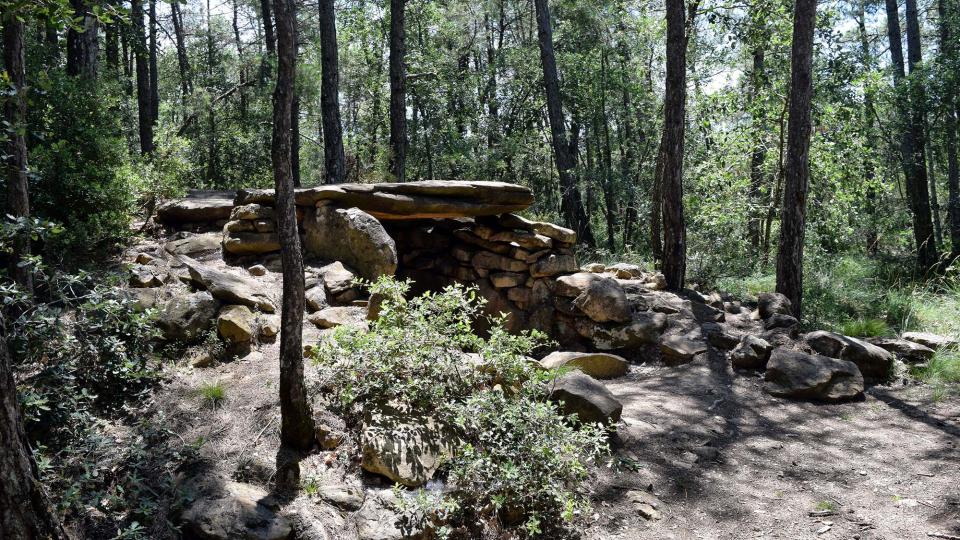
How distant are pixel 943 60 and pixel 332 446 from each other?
1403 centimetres

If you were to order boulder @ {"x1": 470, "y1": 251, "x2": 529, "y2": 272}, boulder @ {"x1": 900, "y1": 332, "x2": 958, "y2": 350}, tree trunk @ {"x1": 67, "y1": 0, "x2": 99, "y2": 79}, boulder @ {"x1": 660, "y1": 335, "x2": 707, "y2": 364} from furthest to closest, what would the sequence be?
tree trunk @ {"x1": 67, "y1": 0, "x2": 99, "y2": 79} → boulder @ {"x1": 470, "y1": 251, "x2": 529, "y2": 272} → boulder @ {"x1": 660, "y1": 335, "x2": 707, "y2": 364} → boulder @ {"x1": 900, "y1": 332, "x2": 958, "y2": 350}

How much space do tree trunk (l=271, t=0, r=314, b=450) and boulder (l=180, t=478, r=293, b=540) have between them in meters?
0.49


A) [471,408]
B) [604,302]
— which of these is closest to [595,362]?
[604,302]

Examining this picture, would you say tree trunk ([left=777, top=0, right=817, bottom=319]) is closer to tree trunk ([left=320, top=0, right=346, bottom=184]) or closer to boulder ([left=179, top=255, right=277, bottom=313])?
boulder ([left=179, top=255, right=277, bottom=313])

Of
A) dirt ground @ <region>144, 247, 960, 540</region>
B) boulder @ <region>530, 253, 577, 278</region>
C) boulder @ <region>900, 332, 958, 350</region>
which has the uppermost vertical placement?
boulder @ <region>530, 253, 577, 278</region>

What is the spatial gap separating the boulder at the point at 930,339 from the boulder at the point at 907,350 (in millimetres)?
102

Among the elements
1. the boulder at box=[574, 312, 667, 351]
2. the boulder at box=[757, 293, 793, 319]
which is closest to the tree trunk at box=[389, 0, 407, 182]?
the boulder at box=[574, 312, 667, 351]

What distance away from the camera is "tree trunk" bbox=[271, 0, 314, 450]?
377cm

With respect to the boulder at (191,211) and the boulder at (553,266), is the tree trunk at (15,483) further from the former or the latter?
the boulder at (553,266)

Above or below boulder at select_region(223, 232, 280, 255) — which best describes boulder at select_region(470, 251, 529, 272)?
below

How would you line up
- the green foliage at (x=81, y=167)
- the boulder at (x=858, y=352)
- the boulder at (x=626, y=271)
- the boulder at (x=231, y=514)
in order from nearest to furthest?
the boulder at (x=231, y=514), the green foliage at (x=81, y=167), the boulder at (x=858, y=352), the boulder at (x=626, y=271)

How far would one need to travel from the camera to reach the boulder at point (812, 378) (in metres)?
5.88

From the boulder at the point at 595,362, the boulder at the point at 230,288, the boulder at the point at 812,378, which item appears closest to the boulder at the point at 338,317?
the boulder at the point at 230,288

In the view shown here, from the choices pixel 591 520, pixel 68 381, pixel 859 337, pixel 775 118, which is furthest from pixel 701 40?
pixel 68 381
